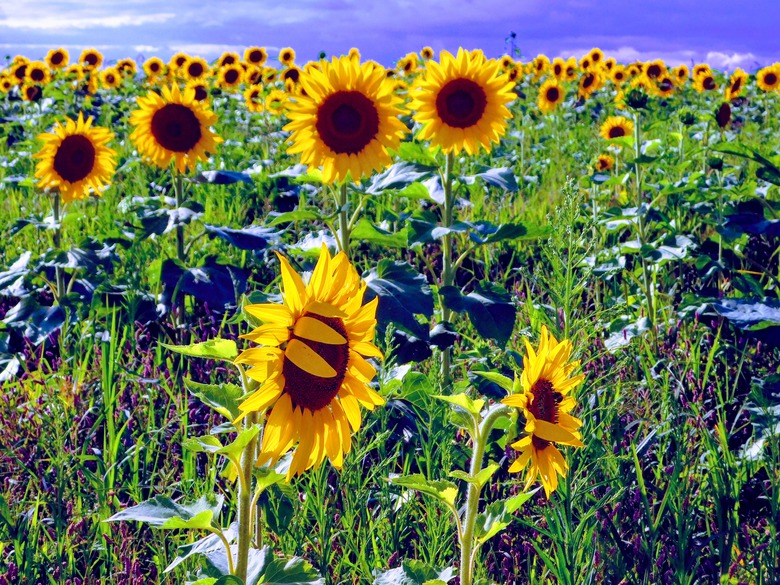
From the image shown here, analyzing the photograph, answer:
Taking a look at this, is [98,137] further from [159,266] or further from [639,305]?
[639,305]

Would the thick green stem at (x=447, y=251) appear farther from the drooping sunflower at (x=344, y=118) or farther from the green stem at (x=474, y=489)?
the green stem at (x=474, y=489)

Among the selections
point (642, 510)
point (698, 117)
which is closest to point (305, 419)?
point (642, 510)

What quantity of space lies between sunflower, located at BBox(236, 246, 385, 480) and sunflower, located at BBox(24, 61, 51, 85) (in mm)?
9947

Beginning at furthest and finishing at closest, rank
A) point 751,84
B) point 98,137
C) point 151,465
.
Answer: point 751,84
point 98,137
point 151,465

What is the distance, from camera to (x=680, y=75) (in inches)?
427

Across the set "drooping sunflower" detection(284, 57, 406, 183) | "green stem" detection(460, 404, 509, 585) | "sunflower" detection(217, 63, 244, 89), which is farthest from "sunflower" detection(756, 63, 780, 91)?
"green stem" detection(460, 404, 509, 585)

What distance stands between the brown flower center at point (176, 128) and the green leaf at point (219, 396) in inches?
95.2

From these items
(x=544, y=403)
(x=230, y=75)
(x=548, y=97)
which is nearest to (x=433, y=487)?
(x=544, y=403)

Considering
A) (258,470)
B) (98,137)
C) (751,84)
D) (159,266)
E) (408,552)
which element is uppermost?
(751,84)

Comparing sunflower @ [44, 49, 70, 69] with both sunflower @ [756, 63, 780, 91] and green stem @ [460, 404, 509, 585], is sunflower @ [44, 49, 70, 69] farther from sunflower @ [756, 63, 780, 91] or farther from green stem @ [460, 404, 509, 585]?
green stem @ [460, 404, 509, 585]

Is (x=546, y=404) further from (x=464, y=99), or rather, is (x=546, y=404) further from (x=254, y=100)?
(x=254, y=100)

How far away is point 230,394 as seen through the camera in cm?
132

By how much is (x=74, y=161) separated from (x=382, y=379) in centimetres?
231

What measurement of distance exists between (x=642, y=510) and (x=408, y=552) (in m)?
0.58
